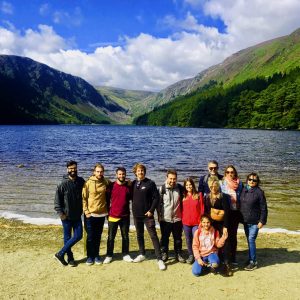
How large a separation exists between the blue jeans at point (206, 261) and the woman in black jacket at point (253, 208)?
1.13 meters

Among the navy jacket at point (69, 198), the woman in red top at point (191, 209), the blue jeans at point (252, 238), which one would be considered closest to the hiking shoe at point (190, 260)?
the woman in red top at point (191, 209)

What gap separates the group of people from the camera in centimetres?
1061

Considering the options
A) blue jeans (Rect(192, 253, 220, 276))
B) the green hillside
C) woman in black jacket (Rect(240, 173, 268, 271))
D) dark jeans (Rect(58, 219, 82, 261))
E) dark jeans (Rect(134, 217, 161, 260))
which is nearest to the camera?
blue jeans (Rect(192, 253, 220, 276))

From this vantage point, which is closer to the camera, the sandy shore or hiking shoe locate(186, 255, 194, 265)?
the sandy shore

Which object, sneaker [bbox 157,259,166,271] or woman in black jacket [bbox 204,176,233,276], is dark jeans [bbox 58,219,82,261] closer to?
sneaker [bbox 157,259,166,271]

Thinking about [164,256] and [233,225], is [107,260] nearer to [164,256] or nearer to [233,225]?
[164,256]

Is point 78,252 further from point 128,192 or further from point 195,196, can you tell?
point 195,196

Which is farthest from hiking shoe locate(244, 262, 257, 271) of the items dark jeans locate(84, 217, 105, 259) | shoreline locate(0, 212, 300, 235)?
dark jeans locate(84, 217, 105, 259)

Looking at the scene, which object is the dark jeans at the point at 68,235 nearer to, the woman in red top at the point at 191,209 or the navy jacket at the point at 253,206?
the woman in red top at the point at 191,209

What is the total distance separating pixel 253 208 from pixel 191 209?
1.90 meters

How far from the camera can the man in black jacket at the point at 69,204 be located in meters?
10.8

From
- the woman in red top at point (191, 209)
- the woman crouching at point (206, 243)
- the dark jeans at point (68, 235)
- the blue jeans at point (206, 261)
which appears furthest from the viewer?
the dark jeans at point (68, 235)

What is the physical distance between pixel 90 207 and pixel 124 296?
3066mm

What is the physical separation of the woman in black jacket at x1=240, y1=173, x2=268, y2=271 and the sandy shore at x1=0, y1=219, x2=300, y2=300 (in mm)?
768
